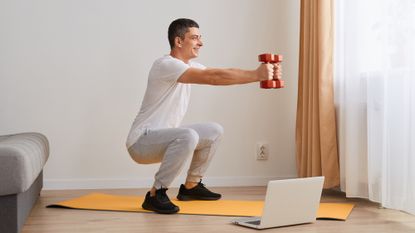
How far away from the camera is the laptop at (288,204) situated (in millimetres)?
2578

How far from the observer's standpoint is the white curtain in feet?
9.50

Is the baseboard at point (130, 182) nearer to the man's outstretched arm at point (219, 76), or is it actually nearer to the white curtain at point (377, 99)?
the white curtain at point (377, 99)

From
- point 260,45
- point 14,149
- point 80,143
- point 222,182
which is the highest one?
point 260,45

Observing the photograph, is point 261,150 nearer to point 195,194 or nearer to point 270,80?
point 195,194

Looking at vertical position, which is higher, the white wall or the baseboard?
the white wall

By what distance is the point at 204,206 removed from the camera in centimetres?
324

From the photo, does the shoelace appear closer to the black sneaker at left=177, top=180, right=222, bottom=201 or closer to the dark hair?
the black sneaker at left=177, top=180, right=222, bottom=201

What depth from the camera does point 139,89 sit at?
4.18 m

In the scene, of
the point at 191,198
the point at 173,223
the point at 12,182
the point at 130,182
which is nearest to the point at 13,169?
the point at 12,182

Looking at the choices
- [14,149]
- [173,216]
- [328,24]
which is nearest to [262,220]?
[173,216]

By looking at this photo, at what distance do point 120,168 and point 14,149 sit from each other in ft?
6.08

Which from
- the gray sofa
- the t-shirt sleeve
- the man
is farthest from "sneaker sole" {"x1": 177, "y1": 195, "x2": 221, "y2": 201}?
the gray sofa

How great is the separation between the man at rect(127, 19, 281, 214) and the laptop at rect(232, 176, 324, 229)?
18.2 inches

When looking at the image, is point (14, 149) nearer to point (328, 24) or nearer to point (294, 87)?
point (328, 24)
